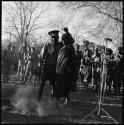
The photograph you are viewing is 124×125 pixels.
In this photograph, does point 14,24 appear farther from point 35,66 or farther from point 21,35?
point 35,66

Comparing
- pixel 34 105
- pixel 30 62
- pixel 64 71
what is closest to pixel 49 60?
pixel 64 71

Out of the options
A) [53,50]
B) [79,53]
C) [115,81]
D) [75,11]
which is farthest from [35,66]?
[75,11]

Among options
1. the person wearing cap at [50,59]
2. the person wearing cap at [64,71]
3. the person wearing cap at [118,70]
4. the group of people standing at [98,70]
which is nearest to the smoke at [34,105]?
the person wearing cap at [64,71]

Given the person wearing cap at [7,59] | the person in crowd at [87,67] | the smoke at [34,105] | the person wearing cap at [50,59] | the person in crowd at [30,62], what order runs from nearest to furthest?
the smoke at [34,105] < the person wearing cap at [50,59] < the person wearing cap at [7,59] < the person in crowd at [87,67] < the person in crowd at [30,62]

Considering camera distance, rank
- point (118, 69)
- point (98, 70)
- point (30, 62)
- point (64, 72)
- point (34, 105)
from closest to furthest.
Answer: point (64, 72) < point (34, 105) < point (118, 69) < point (98, 70) < point (30, 62)

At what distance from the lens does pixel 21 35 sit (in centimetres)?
2147

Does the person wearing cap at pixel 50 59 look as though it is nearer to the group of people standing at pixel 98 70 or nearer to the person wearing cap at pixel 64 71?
the person wearing cap at pixel 64 71

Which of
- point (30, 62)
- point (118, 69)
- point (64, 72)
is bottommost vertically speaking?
point (64, 72)

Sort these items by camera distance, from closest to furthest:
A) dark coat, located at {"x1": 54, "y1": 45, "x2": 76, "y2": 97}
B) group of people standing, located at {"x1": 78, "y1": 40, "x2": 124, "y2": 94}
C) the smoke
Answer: the smoke < dark coat, located at {"x1": 54, "y1": 45, "x2": 76, "y2": 97} < group of people standing, located at {"x1": 78, "y1": 40, "x2": 124, "y2": 94}

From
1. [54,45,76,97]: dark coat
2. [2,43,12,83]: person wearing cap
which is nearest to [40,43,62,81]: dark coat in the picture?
[54,45,76,97]: dark coat

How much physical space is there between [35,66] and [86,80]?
3594 mm

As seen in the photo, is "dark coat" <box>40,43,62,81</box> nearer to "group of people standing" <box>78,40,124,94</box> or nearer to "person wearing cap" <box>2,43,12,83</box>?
"person wearing cap" <box>2,43,12,83</box>

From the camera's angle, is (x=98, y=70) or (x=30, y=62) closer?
(x=98, y=70)

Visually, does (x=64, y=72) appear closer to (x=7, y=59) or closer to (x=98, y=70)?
(x=7, y=59)
